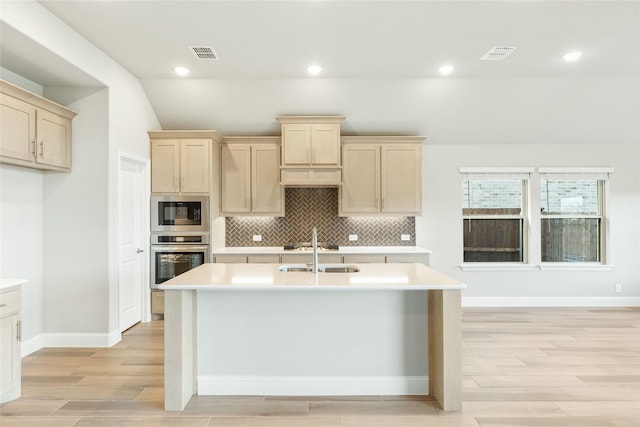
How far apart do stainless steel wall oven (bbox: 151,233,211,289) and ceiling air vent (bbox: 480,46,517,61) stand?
12.2 feet

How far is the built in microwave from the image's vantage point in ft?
17.1

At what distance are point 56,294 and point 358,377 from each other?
3.11 meters

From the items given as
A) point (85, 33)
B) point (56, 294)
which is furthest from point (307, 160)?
point (56, 294)

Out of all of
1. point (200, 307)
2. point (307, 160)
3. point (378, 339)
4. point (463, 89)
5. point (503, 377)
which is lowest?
point (503, 377)

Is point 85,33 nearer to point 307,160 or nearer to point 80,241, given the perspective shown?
point 80,241

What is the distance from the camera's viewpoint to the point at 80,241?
13.7 ft

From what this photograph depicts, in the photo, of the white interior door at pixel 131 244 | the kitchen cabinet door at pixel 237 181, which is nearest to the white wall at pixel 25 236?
the white interior door at pixel 131 244

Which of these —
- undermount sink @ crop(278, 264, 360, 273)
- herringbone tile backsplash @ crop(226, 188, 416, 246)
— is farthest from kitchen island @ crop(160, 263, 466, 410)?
herringbone tile backsplash @ crop(226, 188, 416, 246)

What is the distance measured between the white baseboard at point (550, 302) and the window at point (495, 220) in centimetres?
55

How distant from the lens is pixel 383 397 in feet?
10.00

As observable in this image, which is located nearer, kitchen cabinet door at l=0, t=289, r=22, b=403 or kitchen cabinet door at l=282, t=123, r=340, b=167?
kitchen cabinet door at l=0, t=289, r=22, b=403

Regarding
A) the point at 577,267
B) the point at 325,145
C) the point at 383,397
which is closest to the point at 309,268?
the point at 383,397

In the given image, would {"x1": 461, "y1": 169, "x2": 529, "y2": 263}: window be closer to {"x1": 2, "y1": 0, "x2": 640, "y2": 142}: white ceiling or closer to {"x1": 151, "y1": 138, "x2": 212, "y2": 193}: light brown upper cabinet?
{"x1": 2, "y1": 0, "x2": 640, "y2": 142}: white ceiling

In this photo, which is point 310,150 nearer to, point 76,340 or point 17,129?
point 17,129
